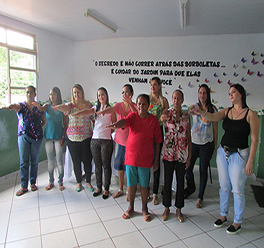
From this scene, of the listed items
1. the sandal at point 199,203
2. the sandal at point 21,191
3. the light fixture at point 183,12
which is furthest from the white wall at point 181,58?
the sandal at point 21,191

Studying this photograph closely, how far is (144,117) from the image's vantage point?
2465 millimetres

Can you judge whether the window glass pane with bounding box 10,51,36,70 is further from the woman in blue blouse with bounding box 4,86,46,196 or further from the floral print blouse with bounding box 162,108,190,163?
the floral print blouse with bounding box 162,108,190,163

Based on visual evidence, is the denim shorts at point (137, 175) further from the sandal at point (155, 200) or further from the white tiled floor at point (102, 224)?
the sandal at point (155, 200)

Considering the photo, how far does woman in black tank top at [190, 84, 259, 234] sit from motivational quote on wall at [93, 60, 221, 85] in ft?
8.30

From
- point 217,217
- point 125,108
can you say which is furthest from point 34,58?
point 217,217

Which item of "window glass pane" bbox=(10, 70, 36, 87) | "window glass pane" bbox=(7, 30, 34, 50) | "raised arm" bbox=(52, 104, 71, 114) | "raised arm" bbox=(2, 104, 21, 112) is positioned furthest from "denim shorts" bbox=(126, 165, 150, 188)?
"window glass pane" bbox=(7, 30, 34, 50)

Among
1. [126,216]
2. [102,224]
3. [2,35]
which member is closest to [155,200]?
[126,216]

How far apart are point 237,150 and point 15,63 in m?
4.18

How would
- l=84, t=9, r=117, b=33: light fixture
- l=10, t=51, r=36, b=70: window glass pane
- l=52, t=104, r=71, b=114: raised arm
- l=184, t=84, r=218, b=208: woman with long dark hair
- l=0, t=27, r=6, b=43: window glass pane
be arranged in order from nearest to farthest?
1. l=184, t=84, r=218, b=208: woman with long dark hair
2. l=52, t=104, r=71, b=114: raised arm
3. l=84, t=9, r=117, b=33: light fixture
4. l=0, t=27, r=6, b=43: window glass pane
5. l=10, t=51, r=36, b=70: window glass pane

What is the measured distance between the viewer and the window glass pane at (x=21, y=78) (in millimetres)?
4274

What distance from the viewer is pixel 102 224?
2.47m

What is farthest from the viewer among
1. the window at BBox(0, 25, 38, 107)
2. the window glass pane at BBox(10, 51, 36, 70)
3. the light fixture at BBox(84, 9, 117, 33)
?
the window glass pane at BBox(10, 51, 36, 70)

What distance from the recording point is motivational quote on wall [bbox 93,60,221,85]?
4730 mm

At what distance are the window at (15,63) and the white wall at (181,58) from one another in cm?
134
